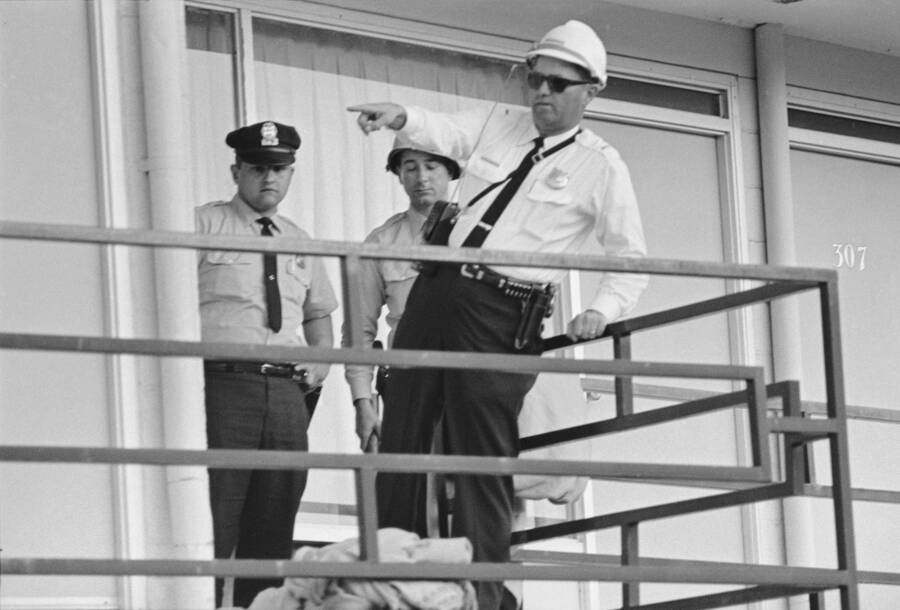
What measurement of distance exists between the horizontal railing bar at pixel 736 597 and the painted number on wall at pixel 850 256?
5044 mm

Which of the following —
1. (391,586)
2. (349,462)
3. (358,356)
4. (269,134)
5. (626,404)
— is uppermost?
(269,134)

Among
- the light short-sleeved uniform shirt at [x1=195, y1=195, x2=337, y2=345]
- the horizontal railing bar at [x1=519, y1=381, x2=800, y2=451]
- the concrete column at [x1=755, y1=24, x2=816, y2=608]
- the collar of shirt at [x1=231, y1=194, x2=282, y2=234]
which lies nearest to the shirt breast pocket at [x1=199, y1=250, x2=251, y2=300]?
the light short-sleeved uniform shirt at [x1=195, y1=195, x2=337, y2=345]

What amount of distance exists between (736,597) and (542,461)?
130 cm

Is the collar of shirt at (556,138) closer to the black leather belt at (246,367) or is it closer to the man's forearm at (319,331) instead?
the black leather belt at (246,367)

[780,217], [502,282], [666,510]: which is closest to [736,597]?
[666,510]

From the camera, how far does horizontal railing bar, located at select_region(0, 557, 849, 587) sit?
186 inches

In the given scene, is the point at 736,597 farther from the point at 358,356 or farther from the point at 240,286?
the point at 240,286

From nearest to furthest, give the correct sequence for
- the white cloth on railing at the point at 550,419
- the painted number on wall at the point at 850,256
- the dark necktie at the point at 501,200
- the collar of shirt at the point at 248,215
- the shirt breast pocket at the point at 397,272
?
the dark necktie at the point at 501,200
the white cloth on railing at the point at 550,419
the collar of shirt at the point at 248,215
the shirt breast pocket at the point at 397,272
the painted number on wall at the point at 850,256

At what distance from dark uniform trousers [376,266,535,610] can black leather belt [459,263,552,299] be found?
18mm

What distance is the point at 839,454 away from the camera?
5.80 m

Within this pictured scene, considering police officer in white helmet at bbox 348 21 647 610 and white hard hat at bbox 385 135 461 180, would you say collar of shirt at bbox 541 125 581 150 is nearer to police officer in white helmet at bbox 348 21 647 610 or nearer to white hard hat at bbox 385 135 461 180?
police officer in white helmet at bbox 348 21 647 610

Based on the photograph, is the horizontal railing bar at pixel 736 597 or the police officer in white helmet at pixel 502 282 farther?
the police officer in white helmet at pixel 502 282

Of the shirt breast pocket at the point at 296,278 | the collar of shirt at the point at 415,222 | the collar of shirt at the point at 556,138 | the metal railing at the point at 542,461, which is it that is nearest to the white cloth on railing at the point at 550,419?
the metal railing at the point at 542,461

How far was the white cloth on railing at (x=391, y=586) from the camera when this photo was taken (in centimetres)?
538
